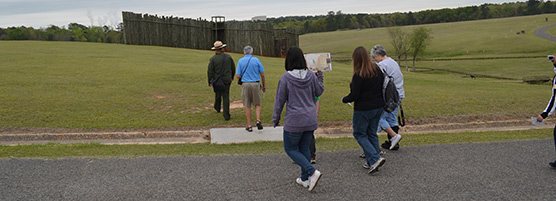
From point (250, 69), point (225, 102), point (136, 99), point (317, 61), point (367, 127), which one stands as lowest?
point (136, 99)

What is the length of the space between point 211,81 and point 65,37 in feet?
154

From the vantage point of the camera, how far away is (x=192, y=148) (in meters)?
8.30

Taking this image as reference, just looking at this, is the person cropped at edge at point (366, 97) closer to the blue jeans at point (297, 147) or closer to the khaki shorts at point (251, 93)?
the blue jeans at point (297, 147)

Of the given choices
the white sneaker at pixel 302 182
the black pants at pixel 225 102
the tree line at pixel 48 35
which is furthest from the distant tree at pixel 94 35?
the white sneaker at pixel 302 182

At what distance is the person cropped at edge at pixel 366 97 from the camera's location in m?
6.24

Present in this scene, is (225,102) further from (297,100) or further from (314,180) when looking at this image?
(314,180)

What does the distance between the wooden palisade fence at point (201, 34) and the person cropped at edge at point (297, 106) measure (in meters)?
26.5

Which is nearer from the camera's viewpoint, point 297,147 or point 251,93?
point 297,147

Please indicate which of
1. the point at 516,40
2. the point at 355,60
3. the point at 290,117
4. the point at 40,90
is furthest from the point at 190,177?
the point at 516,40

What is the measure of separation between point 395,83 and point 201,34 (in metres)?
27.6

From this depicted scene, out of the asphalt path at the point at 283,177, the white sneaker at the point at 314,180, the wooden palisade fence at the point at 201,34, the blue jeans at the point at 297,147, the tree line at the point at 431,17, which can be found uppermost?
the tree line at the point at 431,17

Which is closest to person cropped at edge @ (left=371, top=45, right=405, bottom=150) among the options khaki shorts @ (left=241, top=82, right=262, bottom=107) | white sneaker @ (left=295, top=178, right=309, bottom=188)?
white sneaker @ (left=295, top=178, right=309, bottom=188)

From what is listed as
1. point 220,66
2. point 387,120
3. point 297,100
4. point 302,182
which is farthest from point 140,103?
point 297,100

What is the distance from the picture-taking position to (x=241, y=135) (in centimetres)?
939
